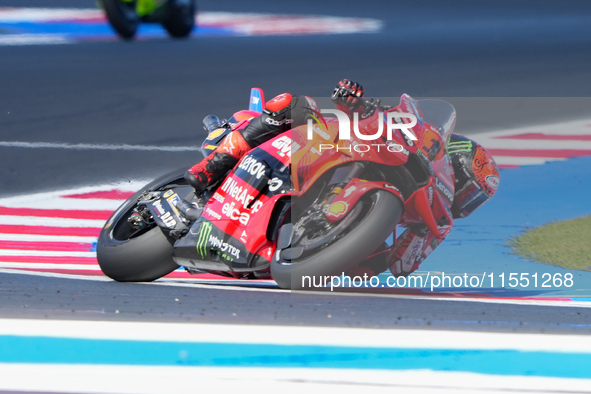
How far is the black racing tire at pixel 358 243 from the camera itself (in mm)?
2904

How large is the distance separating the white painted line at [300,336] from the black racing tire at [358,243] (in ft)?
2.07

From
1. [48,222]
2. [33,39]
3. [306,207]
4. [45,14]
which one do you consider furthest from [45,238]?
[45,14]

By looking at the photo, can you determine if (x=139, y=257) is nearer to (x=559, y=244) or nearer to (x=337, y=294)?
(x=337, y=294)

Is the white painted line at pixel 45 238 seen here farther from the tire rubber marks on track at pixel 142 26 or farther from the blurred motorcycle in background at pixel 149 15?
the tire rubber marks on track at pixel 142 26

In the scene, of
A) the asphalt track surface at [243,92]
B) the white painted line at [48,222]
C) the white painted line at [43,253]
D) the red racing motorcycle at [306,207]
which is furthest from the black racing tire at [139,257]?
the white painted line at [48,222]

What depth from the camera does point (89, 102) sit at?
27.3 feet

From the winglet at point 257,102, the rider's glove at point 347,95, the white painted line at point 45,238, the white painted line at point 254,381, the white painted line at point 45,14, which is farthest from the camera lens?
the white painted line at point 45,14

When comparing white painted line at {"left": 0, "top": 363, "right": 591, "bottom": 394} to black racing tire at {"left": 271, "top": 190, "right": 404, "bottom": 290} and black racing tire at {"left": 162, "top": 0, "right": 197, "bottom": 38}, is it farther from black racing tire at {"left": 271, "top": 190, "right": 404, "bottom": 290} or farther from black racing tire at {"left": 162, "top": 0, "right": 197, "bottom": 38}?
black racing tire at {"left": 162, "top": 0, "right": 197, "bottom": 38}

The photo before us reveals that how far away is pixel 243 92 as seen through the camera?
8867mm

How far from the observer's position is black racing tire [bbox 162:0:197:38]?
11609 millimetres

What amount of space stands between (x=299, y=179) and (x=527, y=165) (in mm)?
3876

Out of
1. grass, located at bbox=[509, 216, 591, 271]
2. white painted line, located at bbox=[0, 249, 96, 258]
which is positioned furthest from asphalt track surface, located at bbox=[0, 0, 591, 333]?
grass, located at bbox=[509, 216, 591, 271]

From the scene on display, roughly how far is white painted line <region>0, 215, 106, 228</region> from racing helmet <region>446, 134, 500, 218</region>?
110 inches

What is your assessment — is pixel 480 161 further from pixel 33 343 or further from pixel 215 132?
pixel 33 343
